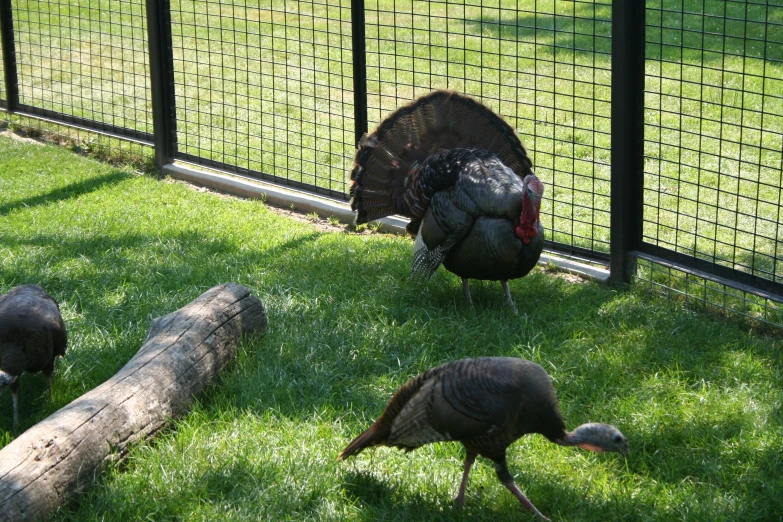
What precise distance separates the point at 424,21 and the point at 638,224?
726 centimetres

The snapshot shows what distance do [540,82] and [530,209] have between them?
566 centimetres

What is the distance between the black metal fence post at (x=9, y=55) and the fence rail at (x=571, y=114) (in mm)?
17

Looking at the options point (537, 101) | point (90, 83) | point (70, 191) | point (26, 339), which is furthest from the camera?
point (90, 83)

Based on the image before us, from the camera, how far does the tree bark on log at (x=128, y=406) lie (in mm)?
3854

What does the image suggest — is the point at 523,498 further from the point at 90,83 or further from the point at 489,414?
the point at 90,83

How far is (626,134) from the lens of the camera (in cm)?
611

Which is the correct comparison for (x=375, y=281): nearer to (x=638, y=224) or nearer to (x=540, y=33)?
(x=638, y=224)

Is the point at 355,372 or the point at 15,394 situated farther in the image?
the point at 355,372

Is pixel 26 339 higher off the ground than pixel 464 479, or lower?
higher

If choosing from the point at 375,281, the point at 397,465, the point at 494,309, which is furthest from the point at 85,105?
the point at 397,465

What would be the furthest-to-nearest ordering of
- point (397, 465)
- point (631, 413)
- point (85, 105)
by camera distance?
point (85, 105), point (631, 413), point (397, 465)

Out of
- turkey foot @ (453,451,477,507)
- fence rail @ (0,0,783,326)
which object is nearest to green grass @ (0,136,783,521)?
turkey foot @ (453,451,477,507)

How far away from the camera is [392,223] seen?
296 inches

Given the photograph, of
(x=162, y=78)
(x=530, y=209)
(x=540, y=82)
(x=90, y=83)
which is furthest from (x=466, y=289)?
(x=90, y=83)
